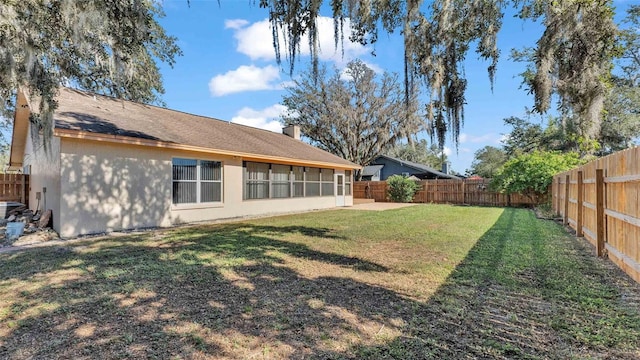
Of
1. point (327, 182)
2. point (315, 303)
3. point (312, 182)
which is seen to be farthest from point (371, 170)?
point (315, 303)

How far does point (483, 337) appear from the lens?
8.71 feet

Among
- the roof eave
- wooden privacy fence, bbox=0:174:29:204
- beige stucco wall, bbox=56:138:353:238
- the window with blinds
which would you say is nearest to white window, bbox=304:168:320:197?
the window with blinds

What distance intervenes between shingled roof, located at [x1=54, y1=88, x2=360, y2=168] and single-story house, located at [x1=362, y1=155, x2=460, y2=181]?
15861 mm

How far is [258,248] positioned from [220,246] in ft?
2.50

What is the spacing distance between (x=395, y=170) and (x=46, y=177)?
2648 cm

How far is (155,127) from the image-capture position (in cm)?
989

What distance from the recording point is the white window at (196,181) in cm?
952

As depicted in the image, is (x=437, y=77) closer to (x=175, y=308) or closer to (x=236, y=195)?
(x=175, y=308)

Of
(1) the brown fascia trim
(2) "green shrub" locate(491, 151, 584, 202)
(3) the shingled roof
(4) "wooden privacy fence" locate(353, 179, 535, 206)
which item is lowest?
(4) "wooden privacy fence" locate(353, 179, 535, 206)

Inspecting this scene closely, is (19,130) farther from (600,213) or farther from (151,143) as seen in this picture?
(600,213)

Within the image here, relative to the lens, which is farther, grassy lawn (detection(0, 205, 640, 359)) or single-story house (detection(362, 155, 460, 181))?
single-story house (detection(362, 155, 460, 181))

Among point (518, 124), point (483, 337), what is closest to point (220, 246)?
point (483, 337)

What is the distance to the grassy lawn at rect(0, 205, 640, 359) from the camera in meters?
2.49

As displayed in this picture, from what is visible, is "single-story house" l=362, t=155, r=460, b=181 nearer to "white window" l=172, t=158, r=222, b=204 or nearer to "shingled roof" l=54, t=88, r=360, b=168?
"shingled roof" l=54, t=88, r=360, b=168
